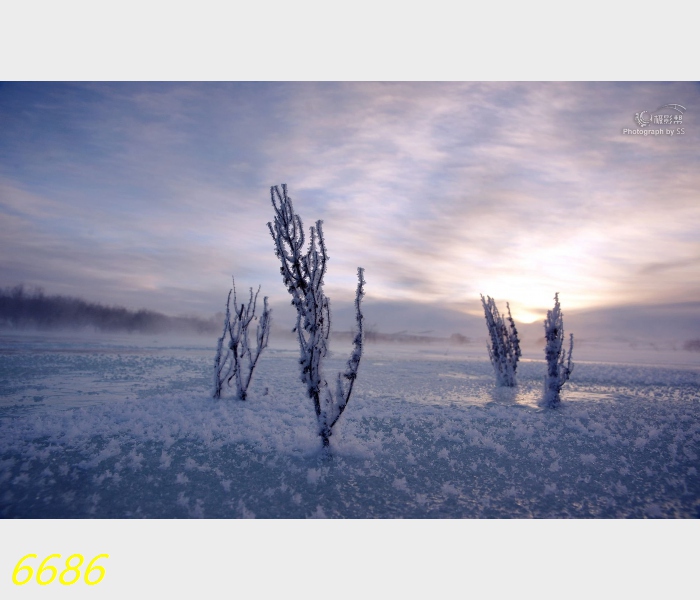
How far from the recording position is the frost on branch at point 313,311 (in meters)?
4.62

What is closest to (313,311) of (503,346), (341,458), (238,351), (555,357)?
(341,458)

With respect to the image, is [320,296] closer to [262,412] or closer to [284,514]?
[284,514]

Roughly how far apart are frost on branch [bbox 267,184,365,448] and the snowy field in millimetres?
717

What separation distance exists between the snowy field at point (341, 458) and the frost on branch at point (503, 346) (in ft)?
8.76

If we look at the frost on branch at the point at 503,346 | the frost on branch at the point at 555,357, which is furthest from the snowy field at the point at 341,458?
the frost on branch at the point at 503,346

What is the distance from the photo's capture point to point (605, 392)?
33.6 feet

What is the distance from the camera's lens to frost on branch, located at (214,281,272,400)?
8.20 metres

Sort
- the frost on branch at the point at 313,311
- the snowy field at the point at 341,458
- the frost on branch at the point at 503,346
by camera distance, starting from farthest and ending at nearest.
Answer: the frost on branch at the point at 503,346, the frost on branch at the point at 313,311, the snowy field at the point at 341,458

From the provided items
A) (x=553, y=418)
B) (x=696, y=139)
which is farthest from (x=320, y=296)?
(x=696, y=139)

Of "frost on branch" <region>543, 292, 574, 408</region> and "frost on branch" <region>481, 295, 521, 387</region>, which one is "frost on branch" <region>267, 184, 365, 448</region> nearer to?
"frost on branch" <region>543, 292, 574, 408</region>

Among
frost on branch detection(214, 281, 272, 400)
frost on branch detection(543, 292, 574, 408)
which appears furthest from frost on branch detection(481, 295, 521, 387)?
frost on branch detection(214, 281, 272, 400)

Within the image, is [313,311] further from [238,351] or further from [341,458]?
[238,351]

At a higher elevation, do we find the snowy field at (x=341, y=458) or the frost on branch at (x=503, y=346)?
the frost on branch at (x=503, y=346)

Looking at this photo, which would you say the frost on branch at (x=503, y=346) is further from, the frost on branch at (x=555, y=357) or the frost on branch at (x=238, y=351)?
the frost on branch at (x=238, y=351)
